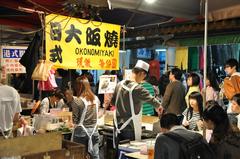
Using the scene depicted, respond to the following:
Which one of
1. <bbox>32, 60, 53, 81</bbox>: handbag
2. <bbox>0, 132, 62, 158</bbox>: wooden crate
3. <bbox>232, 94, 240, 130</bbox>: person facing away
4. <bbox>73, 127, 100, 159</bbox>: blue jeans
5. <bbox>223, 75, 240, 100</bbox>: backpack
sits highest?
<bbox>32, 60, 53, 81</bbox>: handbag

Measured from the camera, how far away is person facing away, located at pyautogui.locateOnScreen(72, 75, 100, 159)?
6.48 metres

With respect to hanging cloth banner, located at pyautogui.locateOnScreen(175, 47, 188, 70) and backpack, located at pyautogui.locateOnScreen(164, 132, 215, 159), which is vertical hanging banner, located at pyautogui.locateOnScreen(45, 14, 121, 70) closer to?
backpack, located at pyautogui.locateOnScreen(164, 132, 215, 159)

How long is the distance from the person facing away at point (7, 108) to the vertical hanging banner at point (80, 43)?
857mm

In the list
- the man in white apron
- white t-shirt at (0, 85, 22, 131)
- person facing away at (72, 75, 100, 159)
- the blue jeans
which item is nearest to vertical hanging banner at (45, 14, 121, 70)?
person facing away at (72, 75, 100, 159)

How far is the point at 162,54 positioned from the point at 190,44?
262cm

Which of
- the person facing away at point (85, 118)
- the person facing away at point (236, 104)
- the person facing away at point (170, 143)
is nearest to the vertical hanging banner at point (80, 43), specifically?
the person facing away at point (85, 118)

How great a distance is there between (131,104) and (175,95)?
2654 mm

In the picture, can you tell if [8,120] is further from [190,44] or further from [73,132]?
[190,44]

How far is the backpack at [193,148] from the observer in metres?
3.53

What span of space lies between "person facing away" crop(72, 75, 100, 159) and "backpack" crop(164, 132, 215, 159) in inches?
122

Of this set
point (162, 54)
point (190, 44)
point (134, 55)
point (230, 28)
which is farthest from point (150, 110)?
point (134, 55)

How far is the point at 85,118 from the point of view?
21.4ft

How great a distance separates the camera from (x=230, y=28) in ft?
27.6

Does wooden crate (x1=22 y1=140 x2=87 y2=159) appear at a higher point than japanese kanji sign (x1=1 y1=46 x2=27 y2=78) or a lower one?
lower
